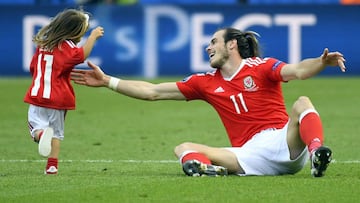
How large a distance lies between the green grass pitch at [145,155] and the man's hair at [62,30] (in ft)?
3.87

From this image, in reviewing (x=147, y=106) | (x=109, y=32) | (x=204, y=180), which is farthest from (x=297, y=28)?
(x=204, y=180)

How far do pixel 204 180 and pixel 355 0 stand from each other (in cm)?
1826

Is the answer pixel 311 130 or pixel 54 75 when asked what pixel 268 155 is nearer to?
pixel 311 130

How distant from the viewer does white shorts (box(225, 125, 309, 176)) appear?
9.23 metres

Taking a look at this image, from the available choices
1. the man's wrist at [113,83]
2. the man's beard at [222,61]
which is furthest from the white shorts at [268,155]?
the man's wrist at [113,83]

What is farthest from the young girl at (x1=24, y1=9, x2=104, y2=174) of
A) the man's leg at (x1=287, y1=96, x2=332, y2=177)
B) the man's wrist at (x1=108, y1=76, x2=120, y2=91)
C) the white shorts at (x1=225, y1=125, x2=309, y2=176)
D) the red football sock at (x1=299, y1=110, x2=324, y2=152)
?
the red football sock at (x1=299, y1=110, x2=324, y2=152)

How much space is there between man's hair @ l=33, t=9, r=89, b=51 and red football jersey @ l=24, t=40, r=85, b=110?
0.21ft

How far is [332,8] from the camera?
74.8 feet

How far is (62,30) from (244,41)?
163 centimetres

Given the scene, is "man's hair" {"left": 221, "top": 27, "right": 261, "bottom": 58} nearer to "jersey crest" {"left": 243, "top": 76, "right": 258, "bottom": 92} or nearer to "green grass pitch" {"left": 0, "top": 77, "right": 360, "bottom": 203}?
"jersey crest" {"left": 243, "top": 76, "right": 258, "bottom": 92}

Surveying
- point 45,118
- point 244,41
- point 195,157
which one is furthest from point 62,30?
point 195,157

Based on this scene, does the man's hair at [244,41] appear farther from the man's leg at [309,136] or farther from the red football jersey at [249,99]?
the man's leg at [309,136]

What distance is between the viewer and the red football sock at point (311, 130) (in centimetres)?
870

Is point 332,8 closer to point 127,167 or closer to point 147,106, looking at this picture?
point 147,106
